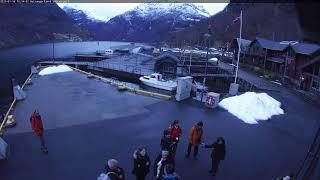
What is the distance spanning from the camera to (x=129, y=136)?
1530cm

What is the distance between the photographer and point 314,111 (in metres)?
24.9

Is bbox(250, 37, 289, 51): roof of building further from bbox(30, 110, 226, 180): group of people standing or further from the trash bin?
bbox(30, 110, 226, 180): group of people standing

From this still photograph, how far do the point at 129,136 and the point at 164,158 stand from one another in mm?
7585

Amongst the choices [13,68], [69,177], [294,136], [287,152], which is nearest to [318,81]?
Answer: [294,136]

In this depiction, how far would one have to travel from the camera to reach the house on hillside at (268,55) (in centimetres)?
4904

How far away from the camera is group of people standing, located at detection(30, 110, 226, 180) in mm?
6953

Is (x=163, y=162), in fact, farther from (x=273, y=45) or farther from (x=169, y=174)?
(x=273, y=45)

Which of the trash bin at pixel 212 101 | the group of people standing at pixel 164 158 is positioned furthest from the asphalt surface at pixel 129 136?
the group of people standing at pixel 164 158

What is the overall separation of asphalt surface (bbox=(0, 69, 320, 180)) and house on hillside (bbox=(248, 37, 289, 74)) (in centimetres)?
2541

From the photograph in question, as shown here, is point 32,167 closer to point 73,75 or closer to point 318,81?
point 73,75

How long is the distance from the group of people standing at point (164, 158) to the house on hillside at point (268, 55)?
40545mm

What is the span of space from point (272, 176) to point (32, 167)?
9.09m

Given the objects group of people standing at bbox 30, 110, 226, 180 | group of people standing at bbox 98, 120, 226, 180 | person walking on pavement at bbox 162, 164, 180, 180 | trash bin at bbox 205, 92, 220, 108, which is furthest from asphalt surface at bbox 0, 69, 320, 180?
person walking on pavement at bbox 162, 164, 180, 180

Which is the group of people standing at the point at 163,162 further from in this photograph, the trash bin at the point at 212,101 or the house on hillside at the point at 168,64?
the house on hillside at the point at 168,64
